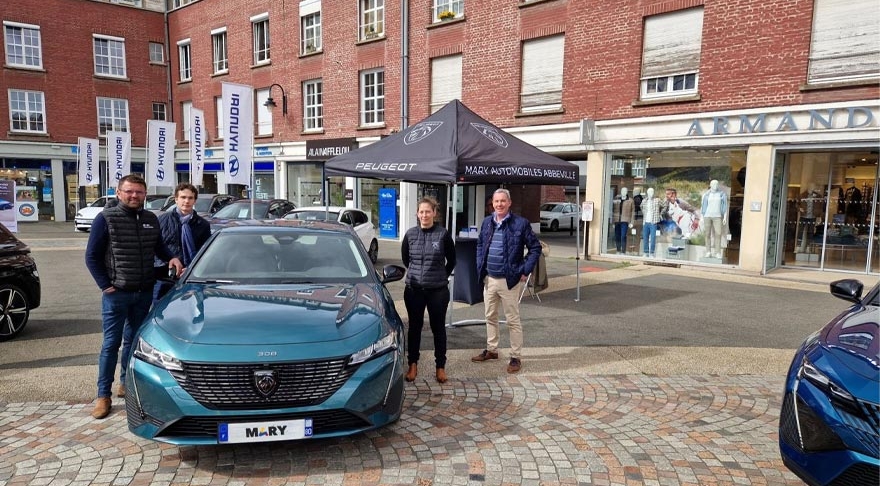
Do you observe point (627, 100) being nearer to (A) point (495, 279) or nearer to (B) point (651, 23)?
(B) point (651, 23)

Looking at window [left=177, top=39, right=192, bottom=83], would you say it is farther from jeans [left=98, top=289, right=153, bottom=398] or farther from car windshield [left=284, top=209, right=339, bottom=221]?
jeans [left=98, top=289, right=153, bottom=398]

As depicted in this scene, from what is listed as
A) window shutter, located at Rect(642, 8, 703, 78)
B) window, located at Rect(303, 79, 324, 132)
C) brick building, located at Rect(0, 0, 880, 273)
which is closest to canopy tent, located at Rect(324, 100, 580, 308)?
brick building, located at Rect(0, 0, 880, 273)

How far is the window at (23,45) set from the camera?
2552 centimetres

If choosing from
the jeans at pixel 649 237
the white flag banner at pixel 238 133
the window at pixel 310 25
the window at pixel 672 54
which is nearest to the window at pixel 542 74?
the window at pixel 672 54

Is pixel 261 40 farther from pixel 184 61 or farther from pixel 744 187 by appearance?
pixel 744 187

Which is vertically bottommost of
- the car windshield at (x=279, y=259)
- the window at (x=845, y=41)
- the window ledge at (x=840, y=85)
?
the car windshield at (x=279, y=259)

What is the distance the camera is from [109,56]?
28.0 metres

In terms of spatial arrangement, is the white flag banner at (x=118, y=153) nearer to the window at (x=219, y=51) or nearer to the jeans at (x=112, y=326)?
the window at (x=219, y=51)

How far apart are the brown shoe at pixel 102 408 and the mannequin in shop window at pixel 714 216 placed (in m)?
12.9

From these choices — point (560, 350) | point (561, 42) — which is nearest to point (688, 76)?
point (561, 42)

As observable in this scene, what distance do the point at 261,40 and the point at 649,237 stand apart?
731 inches

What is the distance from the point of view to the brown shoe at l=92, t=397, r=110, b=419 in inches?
163

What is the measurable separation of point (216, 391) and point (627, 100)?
13051mm

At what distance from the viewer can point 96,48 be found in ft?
90.3
